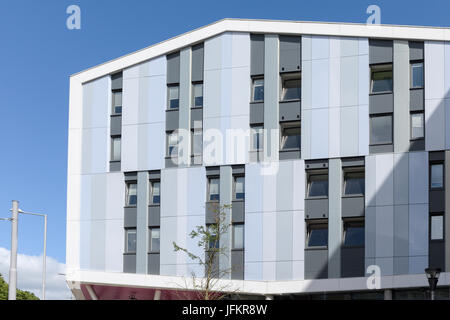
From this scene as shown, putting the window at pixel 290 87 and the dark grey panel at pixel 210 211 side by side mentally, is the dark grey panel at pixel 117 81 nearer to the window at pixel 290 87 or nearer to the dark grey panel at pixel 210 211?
the dark grey panel at pixel 210 211

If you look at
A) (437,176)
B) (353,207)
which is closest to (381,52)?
(437,176)

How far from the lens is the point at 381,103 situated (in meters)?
37.5

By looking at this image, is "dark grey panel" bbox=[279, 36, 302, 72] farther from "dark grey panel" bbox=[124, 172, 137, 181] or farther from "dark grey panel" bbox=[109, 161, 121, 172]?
"dark grey panel" bbox=[109, 161, 121, 172]

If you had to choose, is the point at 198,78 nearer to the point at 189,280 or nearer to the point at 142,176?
the point at 142,176

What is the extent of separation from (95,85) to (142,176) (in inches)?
260

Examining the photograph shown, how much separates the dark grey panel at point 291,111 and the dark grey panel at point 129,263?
37.3ft

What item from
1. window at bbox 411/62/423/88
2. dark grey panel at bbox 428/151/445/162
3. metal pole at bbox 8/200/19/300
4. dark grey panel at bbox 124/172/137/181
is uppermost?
window at bbox 411/62/423/88

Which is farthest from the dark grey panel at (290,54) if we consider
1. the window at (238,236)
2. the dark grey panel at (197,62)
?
the window at (238,236)

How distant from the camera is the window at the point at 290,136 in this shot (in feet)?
128

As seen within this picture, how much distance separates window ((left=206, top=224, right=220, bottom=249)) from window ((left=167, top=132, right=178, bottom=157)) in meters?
4.75

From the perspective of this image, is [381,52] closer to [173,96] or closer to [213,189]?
[213,189]

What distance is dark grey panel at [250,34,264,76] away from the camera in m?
39.8

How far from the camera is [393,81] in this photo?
37375 millimetres

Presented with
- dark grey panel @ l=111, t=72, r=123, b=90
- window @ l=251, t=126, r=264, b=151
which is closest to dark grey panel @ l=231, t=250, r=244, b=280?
window @ l=251, t=126, r=264, b=151
